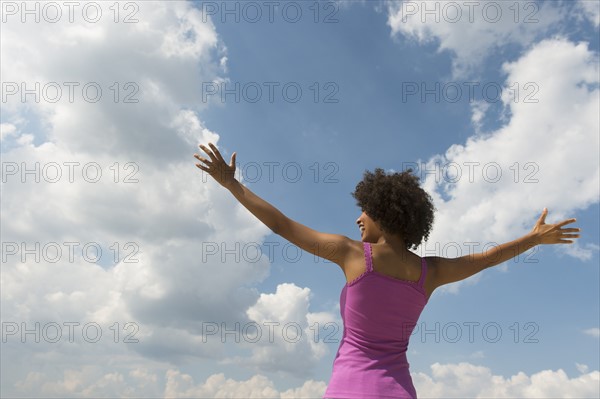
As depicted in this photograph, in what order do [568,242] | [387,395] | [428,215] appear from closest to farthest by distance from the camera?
[387,395] → [428,215] → [568,242]

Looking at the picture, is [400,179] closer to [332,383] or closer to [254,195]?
[254,195]

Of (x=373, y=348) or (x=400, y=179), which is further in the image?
(x=400, y=179)

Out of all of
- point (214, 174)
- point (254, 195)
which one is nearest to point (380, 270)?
point (254, 195)

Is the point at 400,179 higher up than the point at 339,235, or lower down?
higher up

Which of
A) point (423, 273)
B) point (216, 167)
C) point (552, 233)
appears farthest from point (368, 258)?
point (552, 233)

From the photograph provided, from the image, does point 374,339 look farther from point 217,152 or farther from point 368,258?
point 217,152

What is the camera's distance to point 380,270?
5.16m

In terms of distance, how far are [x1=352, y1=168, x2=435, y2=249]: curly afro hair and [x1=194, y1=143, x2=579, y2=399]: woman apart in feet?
0.03

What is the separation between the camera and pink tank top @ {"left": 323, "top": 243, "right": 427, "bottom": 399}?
4.96m

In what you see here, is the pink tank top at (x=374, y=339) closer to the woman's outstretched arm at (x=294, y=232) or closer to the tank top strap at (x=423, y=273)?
the tank top strap at (x=423, y=273)

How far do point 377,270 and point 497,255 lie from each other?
1911 millimetres

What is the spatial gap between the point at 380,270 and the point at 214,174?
2.03 metres

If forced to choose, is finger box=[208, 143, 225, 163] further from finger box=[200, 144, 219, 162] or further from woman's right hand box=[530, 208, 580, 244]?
woman's right hand box=[530, 208, 580, 244]

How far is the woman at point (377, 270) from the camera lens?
16.5 ft
